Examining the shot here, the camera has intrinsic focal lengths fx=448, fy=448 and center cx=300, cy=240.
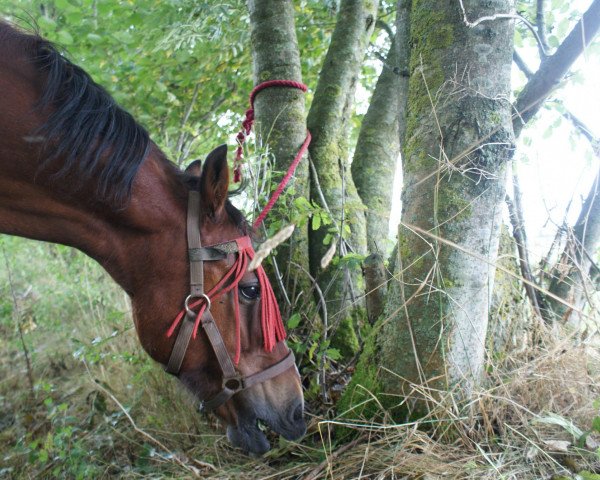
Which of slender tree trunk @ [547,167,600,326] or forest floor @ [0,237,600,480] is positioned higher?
slender tree trunk @ [547,167,600,326]

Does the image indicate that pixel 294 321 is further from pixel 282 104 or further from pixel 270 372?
pixel 282 104

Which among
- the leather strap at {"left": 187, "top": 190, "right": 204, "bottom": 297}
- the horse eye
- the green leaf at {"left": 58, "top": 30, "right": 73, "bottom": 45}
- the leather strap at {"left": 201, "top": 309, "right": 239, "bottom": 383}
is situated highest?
the green leaf at {"left": 58, "top": 30, "right": 73, "bottom": 45}

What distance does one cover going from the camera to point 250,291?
6.62ft

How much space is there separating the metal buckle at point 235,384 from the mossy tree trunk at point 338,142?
2.45 ft

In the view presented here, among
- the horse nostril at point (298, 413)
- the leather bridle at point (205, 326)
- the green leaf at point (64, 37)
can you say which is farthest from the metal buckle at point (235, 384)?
the green leaf at point (64, 37)

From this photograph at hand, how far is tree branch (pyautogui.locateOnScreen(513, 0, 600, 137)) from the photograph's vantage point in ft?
5.99

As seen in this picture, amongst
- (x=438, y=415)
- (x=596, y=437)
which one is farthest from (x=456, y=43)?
(x=596, y=437)

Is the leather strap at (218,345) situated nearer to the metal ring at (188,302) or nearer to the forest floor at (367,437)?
the metal ring at (188,302)

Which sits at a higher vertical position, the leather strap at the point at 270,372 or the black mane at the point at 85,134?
the black mane at the point at 85,134

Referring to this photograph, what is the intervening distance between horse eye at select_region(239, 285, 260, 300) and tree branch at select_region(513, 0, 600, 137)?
51.9 inches

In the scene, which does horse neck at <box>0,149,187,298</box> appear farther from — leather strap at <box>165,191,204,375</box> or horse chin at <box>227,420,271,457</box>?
horse chin at <box>227,420,271,457</box>

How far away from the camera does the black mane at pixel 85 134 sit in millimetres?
1797

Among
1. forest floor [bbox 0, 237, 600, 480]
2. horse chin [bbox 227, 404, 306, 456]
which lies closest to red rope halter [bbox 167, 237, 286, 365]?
horse chin [bbox 227, 404, 306, 456]

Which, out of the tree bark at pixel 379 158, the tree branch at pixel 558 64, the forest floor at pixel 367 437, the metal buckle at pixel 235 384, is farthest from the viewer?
the tree bark at pixel 379 158
